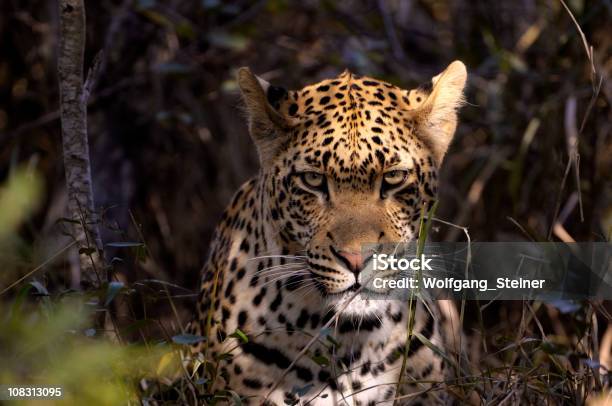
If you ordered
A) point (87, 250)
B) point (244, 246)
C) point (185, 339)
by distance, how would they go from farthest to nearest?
point (244, 246)
point (87, 250)
point (185, 339)

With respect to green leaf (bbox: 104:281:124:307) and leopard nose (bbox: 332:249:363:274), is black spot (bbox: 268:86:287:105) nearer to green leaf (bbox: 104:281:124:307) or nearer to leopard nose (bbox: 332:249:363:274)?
leopard nose (bbox: 332:249:363:274)

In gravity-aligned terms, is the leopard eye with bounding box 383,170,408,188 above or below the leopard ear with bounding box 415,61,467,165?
below

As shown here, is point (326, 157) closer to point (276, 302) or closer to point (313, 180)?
point (313, 180)

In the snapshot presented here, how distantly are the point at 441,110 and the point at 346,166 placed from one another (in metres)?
0.55

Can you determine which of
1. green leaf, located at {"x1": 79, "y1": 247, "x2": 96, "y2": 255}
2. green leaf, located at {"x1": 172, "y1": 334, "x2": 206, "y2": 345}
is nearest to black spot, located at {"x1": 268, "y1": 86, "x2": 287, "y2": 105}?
green leaf, located at {"x1": 79, "y1": 247, "x2": 96, "y2": 255}

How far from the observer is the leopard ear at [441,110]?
3643mm

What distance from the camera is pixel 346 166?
3406mm

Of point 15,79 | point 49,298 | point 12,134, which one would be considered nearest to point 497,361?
point 49,298

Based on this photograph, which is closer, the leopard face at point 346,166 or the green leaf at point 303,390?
the green leaf at point 303,390

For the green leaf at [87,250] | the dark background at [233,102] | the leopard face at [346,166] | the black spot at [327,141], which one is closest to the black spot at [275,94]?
the leopard face at [346,166]

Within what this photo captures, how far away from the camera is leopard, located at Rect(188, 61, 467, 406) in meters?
3.37

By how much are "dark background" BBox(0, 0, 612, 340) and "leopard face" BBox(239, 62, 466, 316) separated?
6.88ft

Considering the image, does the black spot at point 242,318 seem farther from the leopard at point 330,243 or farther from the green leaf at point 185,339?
the green leaf at point 185,339

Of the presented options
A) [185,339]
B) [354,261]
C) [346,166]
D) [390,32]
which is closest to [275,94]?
[346,166]
